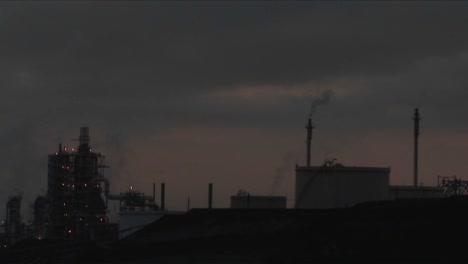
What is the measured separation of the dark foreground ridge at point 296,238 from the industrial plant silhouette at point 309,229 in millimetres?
33

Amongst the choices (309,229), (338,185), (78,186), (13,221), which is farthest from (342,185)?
(13,221)

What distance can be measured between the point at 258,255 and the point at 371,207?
4060mm

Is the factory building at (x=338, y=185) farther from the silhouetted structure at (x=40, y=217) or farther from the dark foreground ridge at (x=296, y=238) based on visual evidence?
the silhouetted structure at (x=40, y=217)

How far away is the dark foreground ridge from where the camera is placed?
29.2 meters

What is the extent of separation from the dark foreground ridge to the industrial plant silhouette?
0.03 meters

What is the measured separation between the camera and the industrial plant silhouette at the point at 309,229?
97.1ft

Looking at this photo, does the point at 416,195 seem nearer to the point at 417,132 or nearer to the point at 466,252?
the point at 417,132

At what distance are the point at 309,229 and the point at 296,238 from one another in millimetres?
534

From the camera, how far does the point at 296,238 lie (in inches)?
1312

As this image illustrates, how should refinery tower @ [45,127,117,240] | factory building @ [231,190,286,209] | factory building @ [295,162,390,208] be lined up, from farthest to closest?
1. refinery tower @ [45,127,117,240]
2. factory building @ [231,190,286,209]
3. factory building @ [295,162,390,208]

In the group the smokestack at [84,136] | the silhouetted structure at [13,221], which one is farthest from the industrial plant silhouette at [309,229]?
the silhouetted structure at [13,221]

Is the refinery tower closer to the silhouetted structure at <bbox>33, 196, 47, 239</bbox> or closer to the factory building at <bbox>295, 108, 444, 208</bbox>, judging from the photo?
the silhouetted structure at <bbox>33, 196, 47, 239</bbox>

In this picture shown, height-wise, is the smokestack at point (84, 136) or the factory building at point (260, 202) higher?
the smokestack at point (84, 136)

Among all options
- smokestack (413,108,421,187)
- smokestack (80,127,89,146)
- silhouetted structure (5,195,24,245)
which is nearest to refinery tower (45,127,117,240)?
smokestack (80,127,89,146)
